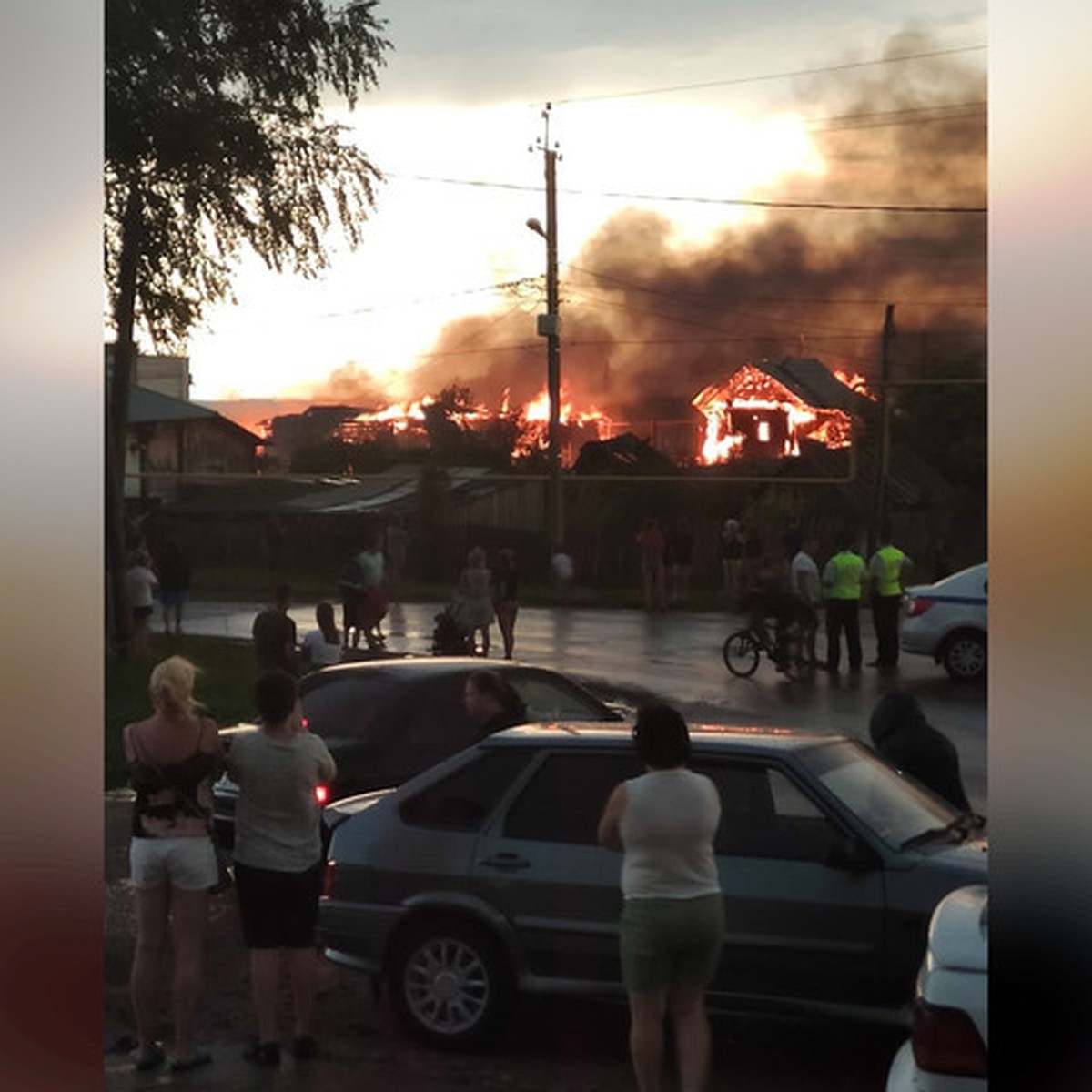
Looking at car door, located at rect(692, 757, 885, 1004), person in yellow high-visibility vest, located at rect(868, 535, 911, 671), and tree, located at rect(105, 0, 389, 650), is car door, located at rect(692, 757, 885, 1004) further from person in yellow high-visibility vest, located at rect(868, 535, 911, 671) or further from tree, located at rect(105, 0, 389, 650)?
tree, located at rect(105, 0, 389, 650)

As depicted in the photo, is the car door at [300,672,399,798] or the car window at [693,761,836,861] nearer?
the car window at [693,761,836,861]

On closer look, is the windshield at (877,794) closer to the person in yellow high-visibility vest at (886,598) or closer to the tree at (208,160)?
the person in yellow high-visibility vest at (886,598)

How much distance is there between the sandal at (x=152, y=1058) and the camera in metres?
3.65

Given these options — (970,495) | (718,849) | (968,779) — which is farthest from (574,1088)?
(970,495)

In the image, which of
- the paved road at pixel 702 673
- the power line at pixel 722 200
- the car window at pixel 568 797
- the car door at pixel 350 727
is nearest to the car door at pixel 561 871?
the car window at pixel 568 797

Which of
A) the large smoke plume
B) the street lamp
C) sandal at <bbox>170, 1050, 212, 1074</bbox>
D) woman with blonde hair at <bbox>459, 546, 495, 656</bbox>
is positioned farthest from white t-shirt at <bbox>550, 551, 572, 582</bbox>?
sandal at <bbox>170, 1050, 212, 1074</bbox>

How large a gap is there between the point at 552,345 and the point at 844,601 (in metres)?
0.61

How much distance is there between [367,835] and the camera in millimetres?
3578

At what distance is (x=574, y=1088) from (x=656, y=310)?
4.00ft

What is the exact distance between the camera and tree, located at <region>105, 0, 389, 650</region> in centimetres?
360

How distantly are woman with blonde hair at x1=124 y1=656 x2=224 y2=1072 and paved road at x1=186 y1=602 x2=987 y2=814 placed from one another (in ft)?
0.86

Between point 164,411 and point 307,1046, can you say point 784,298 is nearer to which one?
point 164,411

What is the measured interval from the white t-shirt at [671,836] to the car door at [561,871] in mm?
35

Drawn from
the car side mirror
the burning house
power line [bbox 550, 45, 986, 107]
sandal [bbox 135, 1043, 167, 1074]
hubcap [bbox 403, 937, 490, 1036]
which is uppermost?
power line [bbox 550, 45, 986, 107]
